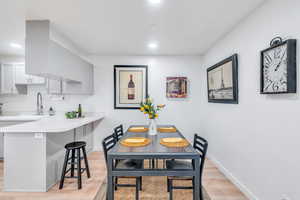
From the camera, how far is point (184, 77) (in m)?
3.73

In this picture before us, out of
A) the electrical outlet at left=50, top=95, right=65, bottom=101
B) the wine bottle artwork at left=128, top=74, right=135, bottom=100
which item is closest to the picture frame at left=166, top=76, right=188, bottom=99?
the wine bottle artwork at left=128, top=74, right=135, bottom=100

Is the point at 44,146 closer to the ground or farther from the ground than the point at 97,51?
closer to the ground

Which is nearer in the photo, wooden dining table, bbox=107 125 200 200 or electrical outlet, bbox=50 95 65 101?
wooden dining table, bbox=107 125 200 200

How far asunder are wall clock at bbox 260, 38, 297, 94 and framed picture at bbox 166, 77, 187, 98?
210cm

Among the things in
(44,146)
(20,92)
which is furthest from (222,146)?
(20,92)

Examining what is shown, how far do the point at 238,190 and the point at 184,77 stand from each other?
2.50 meters

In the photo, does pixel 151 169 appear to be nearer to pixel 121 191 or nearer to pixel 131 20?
pixel 121 191

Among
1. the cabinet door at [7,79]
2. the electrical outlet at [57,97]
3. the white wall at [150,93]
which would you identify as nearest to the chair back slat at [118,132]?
the white wall at [150,93]

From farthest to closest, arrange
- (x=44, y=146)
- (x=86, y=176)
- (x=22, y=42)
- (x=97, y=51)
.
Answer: (x=97, y=51), (x=22, y=42), (x=86, y=176), (x=44, y=146)

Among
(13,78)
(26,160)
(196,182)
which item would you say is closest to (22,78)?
(13,78)

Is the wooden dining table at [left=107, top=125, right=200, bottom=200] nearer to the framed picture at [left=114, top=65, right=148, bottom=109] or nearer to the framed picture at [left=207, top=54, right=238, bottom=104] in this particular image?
the framed picture at [left=207, top=54, right=238, bottom=104]

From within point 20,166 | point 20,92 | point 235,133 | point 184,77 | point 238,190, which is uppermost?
point 184,77

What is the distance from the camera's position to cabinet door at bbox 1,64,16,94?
3.61m

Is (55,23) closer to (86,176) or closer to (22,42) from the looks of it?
(22,42)
